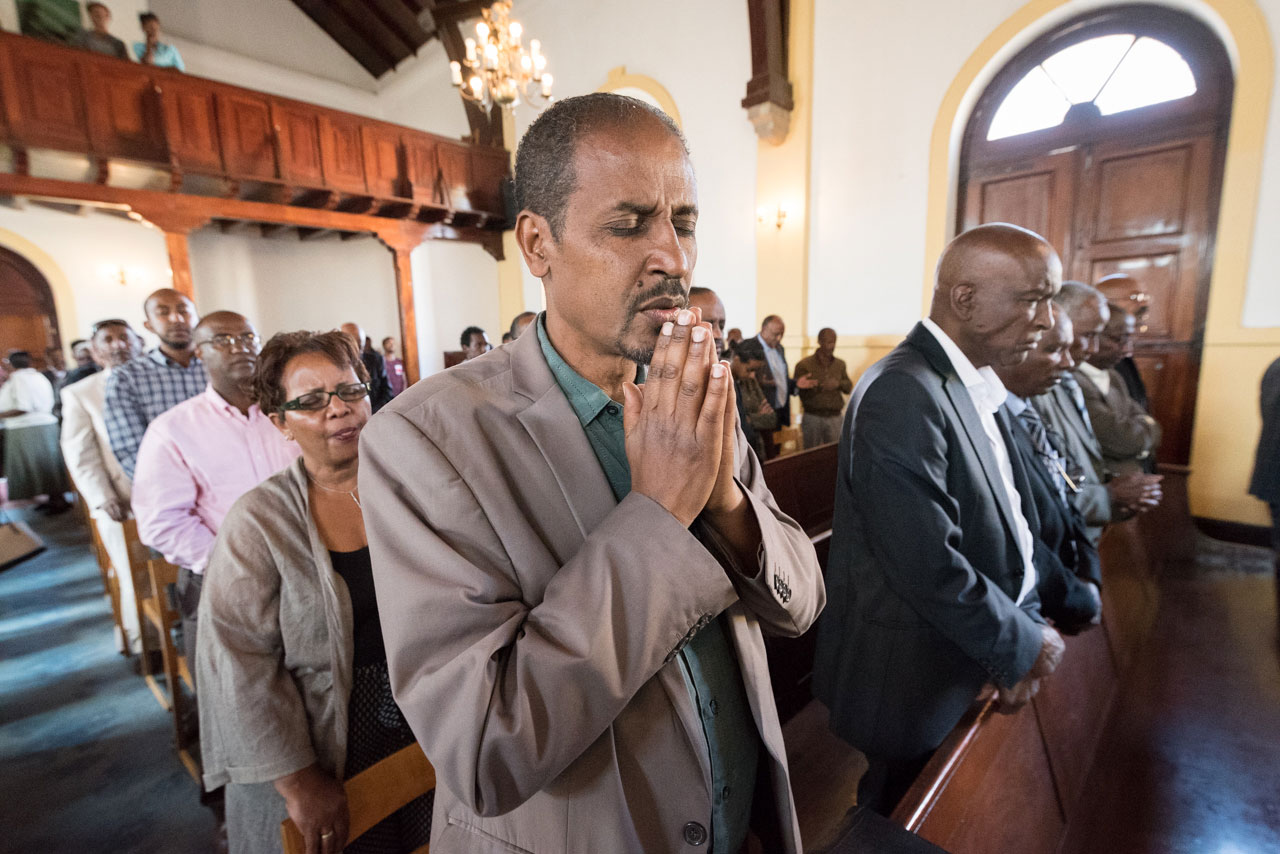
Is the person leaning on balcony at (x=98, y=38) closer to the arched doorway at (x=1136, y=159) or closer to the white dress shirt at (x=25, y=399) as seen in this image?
the white dress shirt at (x=25, y=399)

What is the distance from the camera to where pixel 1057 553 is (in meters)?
1.89

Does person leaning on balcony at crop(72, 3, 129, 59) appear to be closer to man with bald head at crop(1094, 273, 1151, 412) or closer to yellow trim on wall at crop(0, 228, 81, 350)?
yellow trim on wall at crop(0, 228, 81, 350)

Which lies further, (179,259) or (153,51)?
(153,51)

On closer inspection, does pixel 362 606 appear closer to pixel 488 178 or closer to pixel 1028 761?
pixel 1028 761

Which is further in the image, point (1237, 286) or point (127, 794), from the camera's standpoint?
point (1237, 286)

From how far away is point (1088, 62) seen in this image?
5.22 m

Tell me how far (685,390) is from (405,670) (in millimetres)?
464

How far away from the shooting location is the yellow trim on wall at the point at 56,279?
834 centimetres

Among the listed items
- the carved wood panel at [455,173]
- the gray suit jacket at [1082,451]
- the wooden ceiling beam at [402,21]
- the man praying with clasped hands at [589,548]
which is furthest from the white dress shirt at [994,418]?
the wooden ceiling beam at [402,21]

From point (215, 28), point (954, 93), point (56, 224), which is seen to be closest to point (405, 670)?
point (954, 93)

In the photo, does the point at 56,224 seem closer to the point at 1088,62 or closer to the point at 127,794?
the point at 127,794

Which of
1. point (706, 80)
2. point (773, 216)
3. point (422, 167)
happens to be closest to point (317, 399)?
point (773, 216)

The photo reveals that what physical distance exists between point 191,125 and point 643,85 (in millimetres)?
5347

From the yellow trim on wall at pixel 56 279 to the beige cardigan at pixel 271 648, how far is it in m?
10.6
